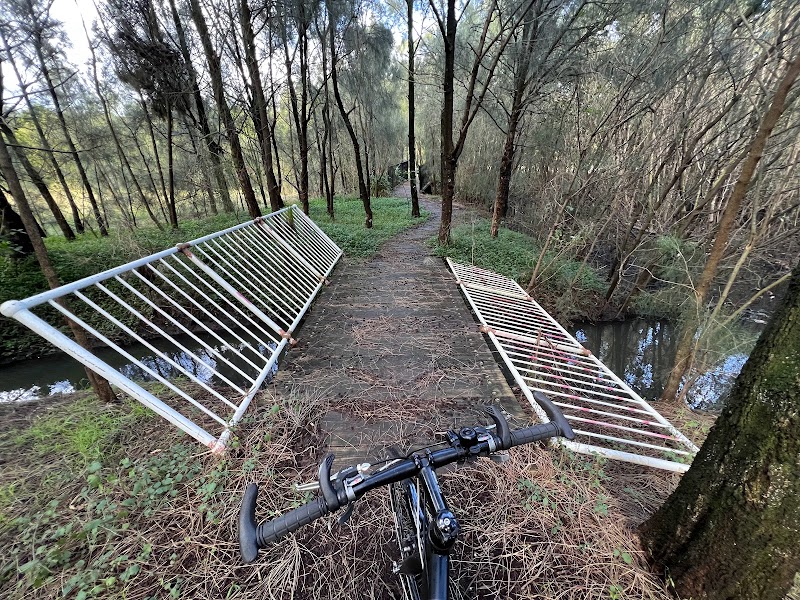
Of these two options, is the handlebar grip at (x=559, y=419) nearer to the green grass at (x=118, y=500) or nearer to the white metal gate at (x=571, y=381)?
the white metal gate at (x=571, y=381)

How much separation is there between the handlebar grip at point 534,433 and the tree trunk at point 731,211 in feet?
9.87

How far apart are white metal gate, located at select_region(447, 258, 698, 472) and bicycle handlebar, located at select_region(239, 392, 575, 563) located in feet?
4.44

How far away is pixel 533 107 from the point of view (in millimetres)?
7379

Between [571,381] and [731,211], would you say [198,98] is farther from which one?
[731,211]

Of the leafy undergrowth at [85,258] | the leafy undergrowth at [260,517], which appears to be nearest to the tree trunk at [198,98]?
the leafy undergrowth at [85,258]

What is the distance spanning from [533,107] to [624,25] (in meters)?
2.38

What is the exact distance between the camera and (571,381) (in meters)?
2.84

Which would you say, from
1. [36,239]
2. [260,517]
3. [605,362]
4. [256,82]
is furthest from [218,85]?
[605,362]

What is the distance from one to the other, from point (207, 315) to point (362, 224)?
667 cm

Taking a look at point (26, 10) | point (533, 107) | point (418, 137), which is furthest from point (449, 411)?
point (418, 137)

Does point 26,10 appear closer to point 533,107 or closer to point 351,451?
point 351,451

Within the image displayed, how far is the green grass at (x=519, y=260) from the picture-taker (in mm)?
5949

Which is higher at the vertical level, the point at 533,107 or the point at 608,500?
the point at 533,107

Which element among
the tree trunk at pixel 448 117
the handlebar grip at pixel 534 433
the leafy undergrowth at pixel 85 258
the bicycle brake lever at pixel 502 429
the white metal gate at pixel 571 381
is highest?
the tree trunk at pixel 448 117
